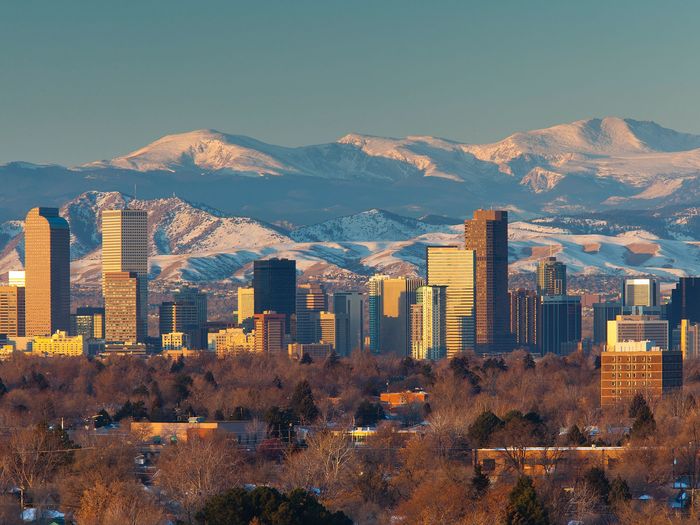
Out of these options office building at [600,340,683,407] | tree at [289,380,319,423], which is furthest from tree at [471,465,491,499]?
office building at [600,340,683,407]

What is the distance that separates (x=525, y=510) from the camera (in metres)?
70.9

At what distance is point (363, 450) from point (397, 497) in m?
19.8

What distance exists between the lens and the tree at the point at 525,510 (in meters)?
70.1

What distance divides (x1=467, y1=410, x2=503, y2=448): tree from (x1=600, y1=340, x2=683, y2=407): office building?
143 feet

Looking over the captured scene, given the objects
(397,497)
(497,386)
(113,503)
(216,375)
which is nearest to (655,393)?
(497,386)

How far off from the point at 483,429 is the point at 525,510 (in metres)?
36.7

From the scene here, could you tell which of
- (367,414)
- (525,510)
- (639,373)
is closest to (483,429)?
(367,414)

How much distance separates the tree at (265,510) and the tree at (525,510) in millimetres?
5394

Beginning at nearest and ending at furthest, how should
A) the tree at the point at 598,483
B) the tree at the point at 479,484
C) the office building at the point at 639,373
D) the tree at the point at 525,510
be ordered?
the tree at the point at 525,510, the tree at the point at 479,484, the tree at the point at 598,483, the office building at the point at 639,373

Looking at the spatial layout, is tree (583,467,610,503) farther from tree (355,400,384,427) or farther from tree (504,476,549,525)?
tree (355,400,384,427)

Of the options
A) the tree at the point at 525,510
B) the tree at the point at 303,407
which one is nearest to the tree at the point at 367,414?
the tree at the point at 303,407

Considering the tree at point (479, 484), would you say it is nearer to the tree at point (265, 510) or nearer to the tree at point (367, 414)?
the tree at point (265, 510)

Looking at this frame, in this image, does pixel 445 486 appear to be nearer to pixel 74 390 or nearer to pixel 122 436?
pixel 122 436

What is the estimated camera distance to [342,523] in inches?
2736
